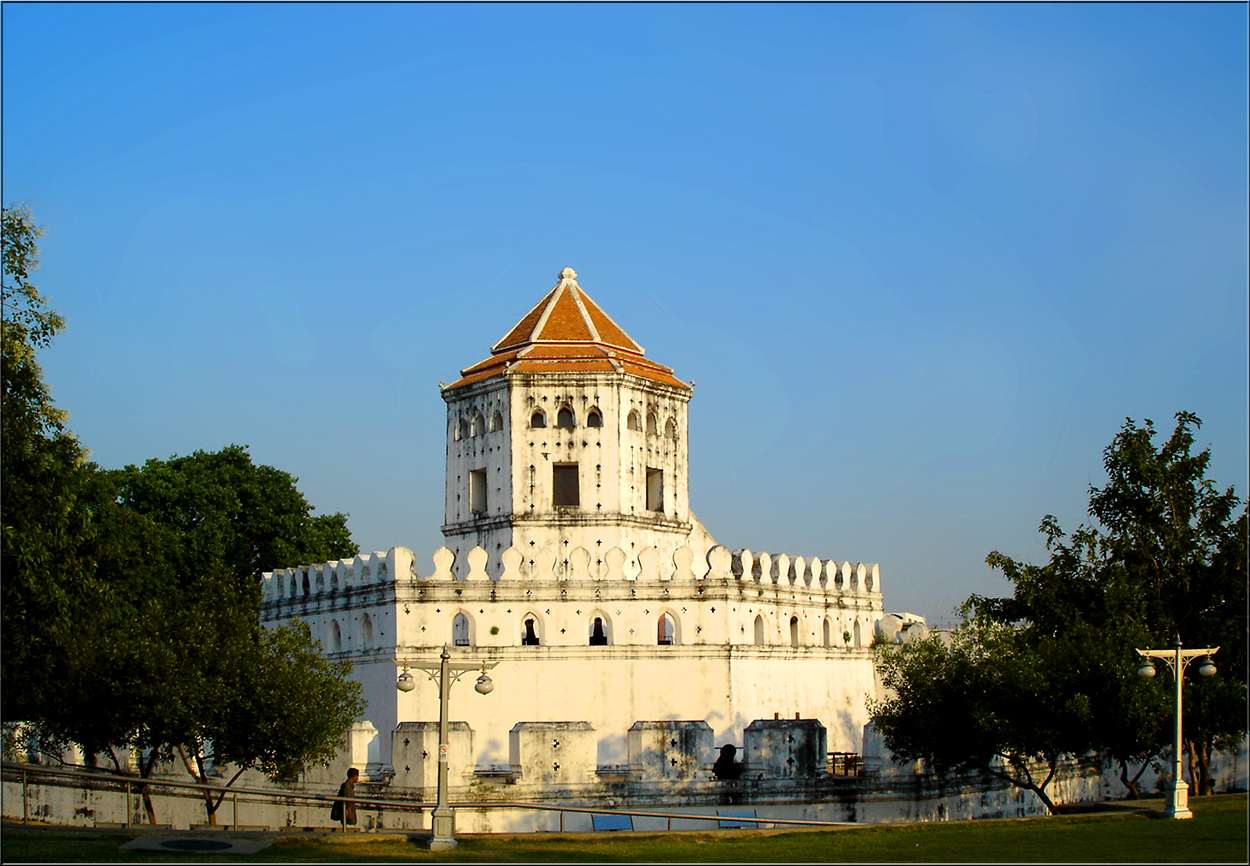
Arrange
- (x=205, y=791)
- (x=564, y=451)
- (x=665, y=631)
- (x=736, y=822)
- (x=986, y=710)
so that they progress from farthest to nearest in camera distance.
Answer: (x=564, y=451), (x=665, y=631), (x=986, y=710), (x=736, y=822), (x=205, y=791)

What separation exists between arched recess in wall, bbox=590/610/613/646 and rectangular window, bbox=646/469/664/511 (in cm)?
458

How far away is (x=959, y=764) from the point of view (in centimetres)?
3048

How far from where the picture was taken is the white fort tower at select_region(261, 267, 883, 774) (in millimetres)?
33125

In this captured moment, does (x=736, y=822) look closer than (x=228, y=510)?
Yes

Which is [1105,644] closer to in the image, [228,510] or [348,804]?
[348,804]

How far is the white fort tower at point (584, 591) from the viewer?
33125mm

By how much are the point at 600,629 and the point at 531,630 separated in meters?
1.61

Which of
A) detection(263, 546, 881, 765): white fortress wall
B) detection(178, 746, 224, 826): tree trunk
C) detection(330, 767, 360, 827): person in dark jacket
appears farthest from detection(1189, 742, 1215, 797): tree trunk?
detection(178, 746, 224, 826): tree trunk

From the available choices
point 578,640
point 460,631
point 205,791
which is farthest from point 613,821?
point 460,631

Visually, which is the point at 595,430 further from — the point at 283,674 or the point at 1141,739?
the point at 1141,739

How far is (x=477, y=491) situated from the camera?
37.7m

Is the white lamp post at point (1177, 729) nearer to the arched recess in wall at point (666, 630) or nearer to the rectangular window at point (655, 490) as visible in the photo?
the arched recess in wall at point (666, 630)

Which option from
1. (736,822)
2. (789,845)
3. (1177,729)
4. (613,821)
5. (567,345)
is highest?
(567,345)

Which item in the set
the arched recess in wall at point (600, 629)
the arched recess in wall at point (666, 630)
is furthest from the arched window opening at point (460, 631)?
the arched recess in wall at point (666, 630)
